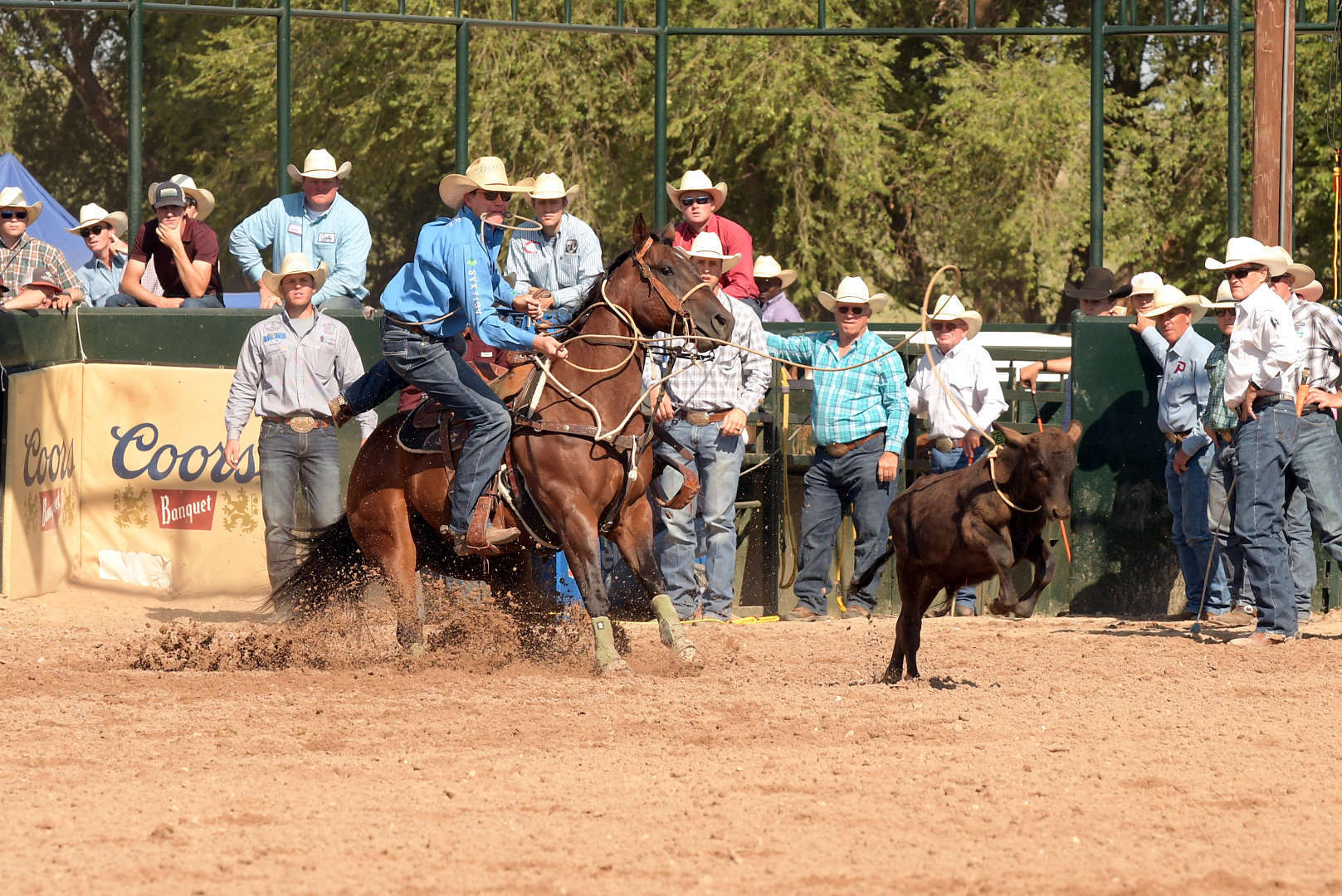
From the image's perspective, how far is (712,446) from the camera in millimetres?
Result: 11438

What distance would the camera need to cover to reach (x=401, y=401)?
10.7 m

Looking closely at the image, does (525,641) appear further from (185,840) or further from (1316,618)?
(1316,618)

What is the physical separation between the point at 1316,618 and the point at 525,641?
5303 millimetres

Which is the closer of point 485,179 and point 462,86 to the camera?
point 485,179

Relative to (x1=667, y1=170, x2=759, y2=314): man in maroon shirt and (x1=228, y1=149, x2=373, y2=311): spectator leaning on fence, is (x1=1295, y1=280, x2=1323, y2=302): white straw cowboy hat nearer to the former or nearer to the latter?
(x1=667, y1=170, x2=759, y2=314): man in maroon shirt

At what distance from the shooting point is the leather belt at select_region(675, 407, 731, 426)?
11.4 metres

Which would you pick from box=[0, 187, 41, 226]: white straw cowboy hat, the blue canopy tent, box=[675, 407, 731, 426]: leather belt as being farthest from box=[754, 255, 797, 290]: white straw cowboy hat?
the blue canopy tent

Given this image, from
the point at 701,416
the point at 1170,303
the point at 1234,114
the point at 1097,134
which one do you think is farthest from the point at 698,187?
the point at 1234,114

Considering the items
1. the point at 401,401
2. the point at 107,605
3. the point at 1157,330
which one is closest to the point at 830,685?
the point at 401,401

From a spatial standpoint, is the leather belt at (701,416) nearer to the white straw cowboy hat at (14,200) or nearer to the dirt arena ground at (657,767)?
the dirt arena ground at (657,767)

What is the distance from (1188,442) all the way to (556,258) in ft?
13.3

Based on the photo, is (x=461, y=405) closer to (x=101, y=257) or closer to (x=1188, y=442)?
(x=1188, y=442)

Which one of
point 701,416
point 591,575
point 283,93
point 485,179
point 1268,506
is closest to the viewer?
point 591,575

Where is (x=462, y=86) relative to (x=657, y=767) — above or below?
above
